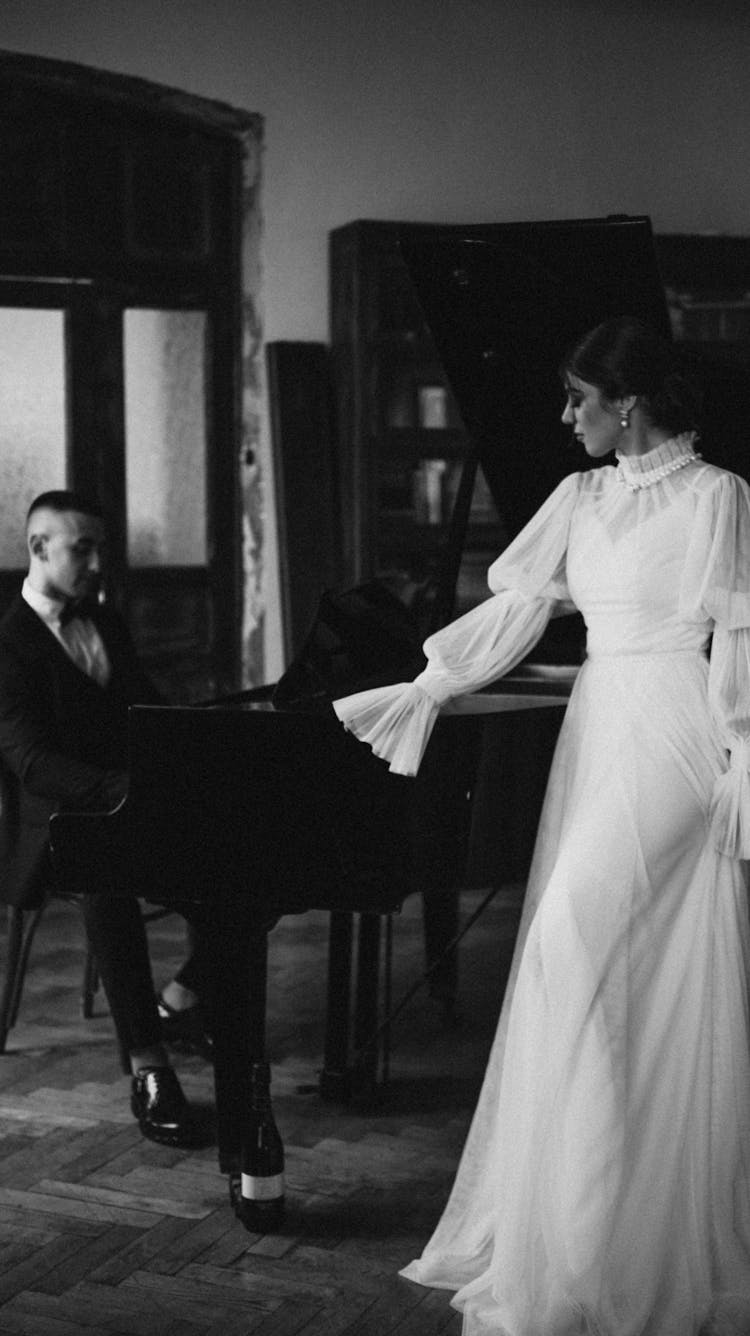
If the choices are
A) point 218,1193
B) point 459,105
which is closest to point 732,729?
point 218,1193

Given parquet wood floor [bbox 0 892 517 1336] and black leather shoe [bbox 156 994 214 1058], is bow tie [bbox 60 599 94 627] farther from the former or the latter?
parquet wood floor [bbox 0 892 517 1336]

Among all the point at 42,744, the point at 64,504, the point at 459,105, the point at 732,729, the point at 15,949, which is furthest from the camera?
the point at 459,105

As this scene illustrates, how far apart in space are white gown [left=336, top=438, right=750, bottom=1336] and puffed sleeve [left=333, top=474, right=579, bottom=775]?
19 mm

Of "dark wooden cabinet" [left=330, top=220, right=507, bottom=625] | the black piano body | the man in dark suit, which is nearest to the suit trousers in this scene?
the man in dark suit

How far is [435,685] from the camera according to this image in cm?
263

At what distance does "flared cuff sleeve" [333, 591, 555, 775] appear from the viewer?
263cm

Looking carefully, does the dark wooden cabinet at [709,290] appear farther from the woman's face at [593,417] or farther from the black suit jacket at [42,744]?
the woman's face at [593,417]

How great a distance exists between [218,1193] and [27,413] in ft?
10.7

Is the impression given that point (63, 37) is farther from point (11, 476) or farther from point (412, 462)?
point (412, 462)

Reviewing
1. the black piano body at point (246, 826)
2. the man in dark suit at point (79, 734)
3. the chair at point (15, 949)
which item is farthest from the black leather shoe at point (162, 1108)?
the black piano body at point (246, 826)

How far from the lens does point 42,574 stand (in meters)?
3.73

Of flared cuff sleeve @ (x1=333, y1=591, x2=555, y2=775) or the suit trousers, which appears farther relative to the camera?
the suit trousers

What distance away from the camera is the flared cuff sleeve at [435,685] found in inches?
103

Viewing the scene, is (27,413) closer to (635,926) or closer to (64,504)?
(64,504)
